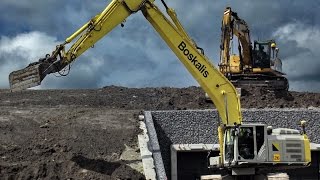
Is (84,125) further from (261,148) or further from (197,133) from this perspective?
(261,148)

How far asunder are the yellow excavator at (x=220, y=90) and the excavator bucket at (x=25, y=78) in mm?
230

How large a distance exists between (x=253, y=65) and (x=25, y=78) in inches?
579

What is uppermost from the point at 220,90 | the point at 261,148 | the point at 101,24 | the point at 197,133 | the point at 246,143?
the point at 101,24

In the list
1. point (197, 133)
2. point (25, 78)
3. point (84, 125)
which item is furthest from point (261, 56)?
point (25, 78)

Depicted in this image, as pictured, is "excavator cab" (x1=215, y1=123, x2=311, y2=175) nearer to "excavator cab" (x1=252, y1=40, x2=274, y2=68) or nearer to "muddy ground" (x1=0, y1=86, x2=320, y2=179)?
"muddy ground" (x1=0, y1=86, x2=320, y2=179)

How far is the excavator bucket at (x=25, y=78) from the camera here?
14.3m

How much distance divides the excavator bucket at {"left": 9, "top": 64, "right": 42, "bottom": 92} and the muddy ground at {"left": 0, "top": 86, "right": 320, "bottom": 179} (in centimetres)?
245

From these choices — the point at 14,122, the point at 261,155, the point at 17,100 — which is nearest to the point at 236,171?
the point at 261,155

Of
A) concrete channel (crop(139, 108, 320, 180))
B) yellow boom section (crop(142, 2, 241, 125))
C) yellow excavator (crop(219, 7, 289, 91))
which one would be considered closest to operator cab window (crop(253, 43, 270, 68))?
yellow excavator (crop(219, 7, 289, 91))

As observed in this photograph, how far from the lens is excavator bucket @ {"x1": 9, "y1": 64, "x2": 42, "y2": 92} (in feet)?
46.8

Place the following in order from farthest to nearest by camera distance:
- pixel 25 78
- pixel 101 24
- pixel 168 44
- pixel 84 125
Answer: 1. pixel 84 125
2. pixel 168 44
3. pixel 101 24
4. pixel 25 78

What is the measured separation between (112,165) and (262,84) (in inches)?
487

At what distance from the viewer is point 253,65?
26797 millimetres

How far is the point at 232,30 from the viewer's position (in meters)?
25.3
